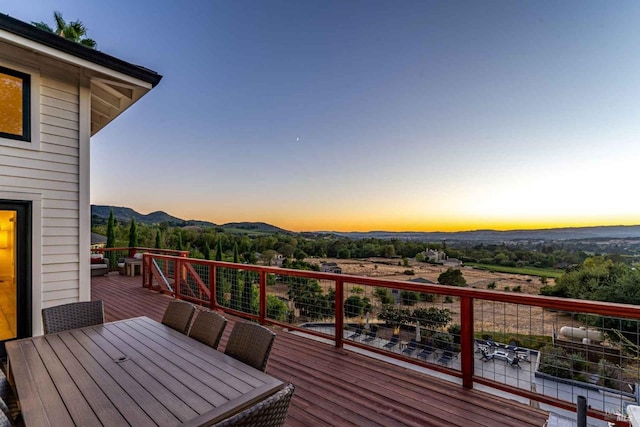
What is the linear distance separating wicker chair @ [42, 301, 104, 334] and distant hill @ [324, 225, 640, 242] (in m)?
17.7

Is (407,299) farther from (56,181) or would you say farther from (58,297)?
(56,181)

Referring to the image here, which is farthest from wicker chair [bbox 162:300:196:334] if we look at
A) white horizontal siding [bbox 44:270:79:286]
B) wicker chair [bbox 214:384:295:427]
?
white horizontal siding [bbox 44:270:79:286]

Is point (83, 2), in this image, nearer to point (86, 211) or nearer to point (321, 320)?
point (86, 211)

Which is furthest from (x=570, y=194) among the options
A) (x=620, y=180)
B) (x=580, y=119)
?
(x=580, y=119)

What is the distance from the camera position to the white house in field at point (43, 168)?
3.43m

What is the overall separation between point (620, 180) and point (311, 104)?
483 inches

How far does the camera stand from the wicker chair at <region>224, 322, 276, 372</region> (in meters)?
1.80

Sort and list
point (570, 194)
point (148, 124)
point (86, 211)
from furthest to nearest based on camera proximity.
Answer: point (570, 194)
point (148, 124)
point (86, 211)

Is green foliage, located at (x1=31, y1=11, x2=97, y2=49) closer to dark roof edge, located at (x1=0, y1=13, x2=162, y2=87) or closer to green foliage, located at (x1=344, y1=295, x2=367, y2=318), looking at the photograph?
dark roof edge, located at (x1=0, y1=13, x2=162, y2=87)

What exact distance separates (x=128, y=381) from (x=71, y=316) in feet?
4.98

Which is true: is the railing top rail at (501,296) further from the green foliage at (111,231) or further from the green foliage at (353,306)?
the green foliage at (111,231)

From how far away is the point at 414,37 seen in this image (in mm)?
8094

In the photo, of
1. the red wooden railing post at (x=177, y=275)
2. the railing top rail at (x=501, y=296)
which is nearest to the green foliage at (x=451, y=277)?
the red wooden railing post at (x=177, y=275)

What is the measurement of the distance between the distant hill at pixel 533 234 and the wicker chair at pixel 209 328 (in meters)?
17.4
